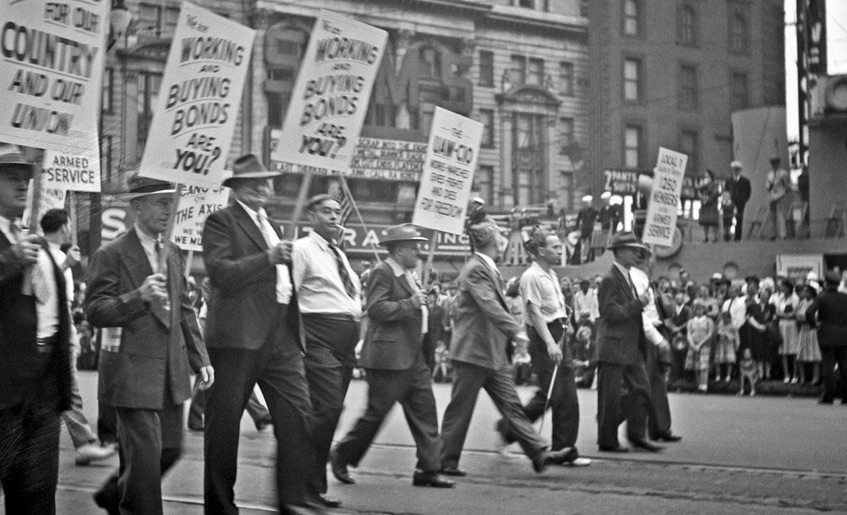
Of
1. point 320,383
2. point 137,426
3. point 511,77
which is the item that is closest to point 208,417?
point 137,426

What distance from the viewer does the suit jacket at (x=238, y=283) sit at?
6.51 meters

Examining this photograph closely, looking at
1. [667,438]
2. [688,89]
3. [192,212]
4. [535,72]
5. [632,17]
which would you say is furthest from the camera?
[535,72]

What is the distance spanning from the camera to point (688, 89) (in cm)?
4391

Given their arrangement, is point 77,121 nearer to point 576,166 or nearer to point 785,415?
point 785,415

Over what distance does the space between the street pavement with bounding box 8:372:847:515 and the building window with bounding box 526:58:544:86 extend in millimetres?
45279

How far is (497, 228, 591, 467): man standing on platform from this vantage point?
976 cm

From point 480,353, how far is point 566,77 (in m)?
49.6

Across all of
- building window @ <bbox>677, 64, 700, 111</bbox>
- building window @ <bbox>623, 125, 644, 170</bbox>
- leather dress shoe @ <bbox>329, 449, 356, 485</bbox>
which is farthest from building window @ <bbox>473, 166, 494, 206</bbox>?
leather dress shoe @ <bbox>329, 449, 356, 485</bbox>

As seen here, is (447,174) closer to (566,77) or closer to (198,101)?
(198,101)

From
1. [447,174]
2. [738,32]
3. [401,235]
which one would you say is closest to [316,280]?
[401,235]

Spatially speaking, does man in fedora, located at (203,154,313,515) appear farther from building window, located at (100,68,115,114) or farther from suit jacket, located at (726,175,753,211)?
building window, located at (100,68,115,114)

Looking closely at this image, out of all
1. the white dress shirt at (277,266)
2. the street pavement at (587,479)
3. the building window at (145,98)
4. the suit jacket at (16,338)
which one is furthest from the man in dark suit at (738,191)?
the building window at (145,98)

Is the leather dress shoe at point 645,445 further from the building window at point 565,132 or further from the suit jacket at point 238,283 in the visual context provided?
the building window at point 565,132

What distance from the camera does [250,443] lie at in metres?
11.3
